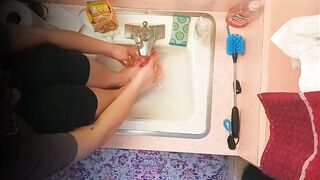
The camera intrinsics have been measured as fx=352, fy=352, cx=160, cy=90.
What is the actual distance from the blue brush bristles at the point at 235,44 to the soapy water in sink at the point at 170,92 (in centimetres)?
15

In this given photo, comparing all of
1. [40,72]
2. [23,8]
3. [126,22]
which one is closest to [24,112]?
[40,72]

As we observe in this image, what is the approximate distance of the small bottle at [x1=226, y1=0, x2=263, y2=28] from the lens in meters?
1.11

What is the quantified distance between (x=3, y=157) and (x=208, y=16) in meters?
0.85

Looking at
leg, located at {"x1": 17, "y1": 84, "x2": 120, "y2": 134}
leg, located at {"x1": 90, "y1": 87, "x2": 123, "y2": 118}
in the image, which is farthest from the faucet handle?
leg, located at {"x1": 17, "y1": 84, "x2": 120, "y2": 134}

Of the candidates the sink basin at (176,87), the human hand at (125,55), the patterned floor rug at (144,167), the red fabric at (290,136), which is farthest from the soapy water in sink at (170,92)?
the red fabric at (290,136)

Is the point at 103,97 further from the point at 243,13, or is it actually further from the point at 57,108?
the point at 243,13

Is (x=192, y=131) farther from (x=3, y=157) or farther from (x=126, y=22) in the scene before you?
(x=3, y=157)

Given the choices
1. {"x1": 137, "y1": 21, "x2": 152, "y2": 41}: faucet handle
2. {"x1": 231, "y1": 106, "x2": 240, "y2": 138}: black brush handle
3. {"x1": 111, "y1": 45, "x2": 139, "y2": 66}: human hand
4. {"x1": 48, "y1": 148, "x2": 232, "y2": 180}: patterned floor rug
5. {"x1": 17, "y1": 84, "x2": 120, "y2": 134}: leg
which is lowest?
{"x1": 48, "y1": 148, "x2": 232, "y2": 180}: patterned floor rug

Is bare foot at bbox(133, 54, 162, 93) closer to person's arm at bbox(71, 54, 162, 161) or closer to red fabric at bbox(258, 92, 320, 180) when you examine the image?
person's arm at bbox(71, 54, 162, 161)

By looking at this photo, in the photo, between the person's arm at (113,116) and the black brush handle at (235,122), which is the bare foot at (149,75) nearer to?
the person's arm at (113,116)

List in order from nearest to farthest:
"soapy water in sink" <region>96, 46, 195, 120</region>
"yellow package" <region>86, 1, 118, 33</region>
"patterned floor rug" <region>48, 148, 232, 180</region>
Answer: "yellow package" <region>86, 1, 118, 33</region> → "soapy water in sink" <region>96, 46, 195, 120</region> → "patterned floor rug" <region>48, 148, 232, 180</region>

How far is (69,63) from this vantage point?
1008 mm

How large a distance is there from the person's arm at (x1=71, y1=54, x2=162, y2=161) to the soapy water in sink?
6 cm

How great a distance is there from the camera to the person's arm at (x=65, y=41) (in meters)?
0.98
